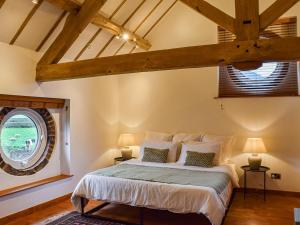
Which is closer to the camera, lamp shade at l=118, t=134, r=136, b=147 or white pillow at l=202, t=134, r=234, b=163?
white pillow at l=202, t=134, r=234, b=163

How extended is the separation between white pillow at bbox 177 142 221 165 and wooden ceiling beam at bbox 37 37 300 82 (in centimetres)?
169

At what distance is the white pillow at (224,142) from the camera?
4.70 m

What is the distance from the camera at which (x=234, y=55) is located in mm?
2992

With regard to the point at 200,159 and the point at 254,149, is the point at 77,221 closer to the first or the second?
the point at 200,159

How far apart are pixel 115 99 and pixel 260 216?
3410mm

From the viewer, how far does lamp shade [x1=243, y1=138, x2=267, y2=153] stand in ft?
14.9

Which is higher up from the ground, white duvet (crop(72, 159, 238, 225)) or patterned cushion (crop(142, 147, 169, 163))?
patterned cushion (crop(142, 147, 169, 163))

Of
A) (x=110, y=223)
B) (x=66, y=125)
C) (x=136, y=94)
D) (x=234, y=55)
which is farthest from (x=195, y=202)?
(x=136, y=94)

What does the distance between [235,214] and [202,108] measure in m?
2.00

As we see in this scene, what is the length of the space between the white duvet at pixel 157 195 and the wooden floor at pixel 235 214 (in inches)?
15.6

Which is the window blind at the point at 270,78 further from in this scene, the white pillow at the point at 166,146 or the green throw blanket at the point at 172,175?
the green throw blanket at the point at 172,175

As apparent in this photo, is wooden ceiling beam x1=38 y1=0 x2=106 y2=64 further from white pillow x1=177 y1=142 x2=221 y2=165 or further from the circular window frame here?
white pillow x1=177 y1=142 x2=221 y2=165

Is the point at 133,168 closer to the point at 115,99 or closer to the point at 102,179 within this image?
the point at 102,179

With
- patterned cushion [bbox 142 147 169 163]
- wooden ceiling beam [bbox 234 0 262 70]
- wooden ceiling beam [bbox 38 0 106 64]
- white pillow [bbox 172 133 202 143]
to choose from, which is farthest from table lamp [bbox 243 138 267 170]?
wooden ceiling beam [bbox 38 0 106 64]
